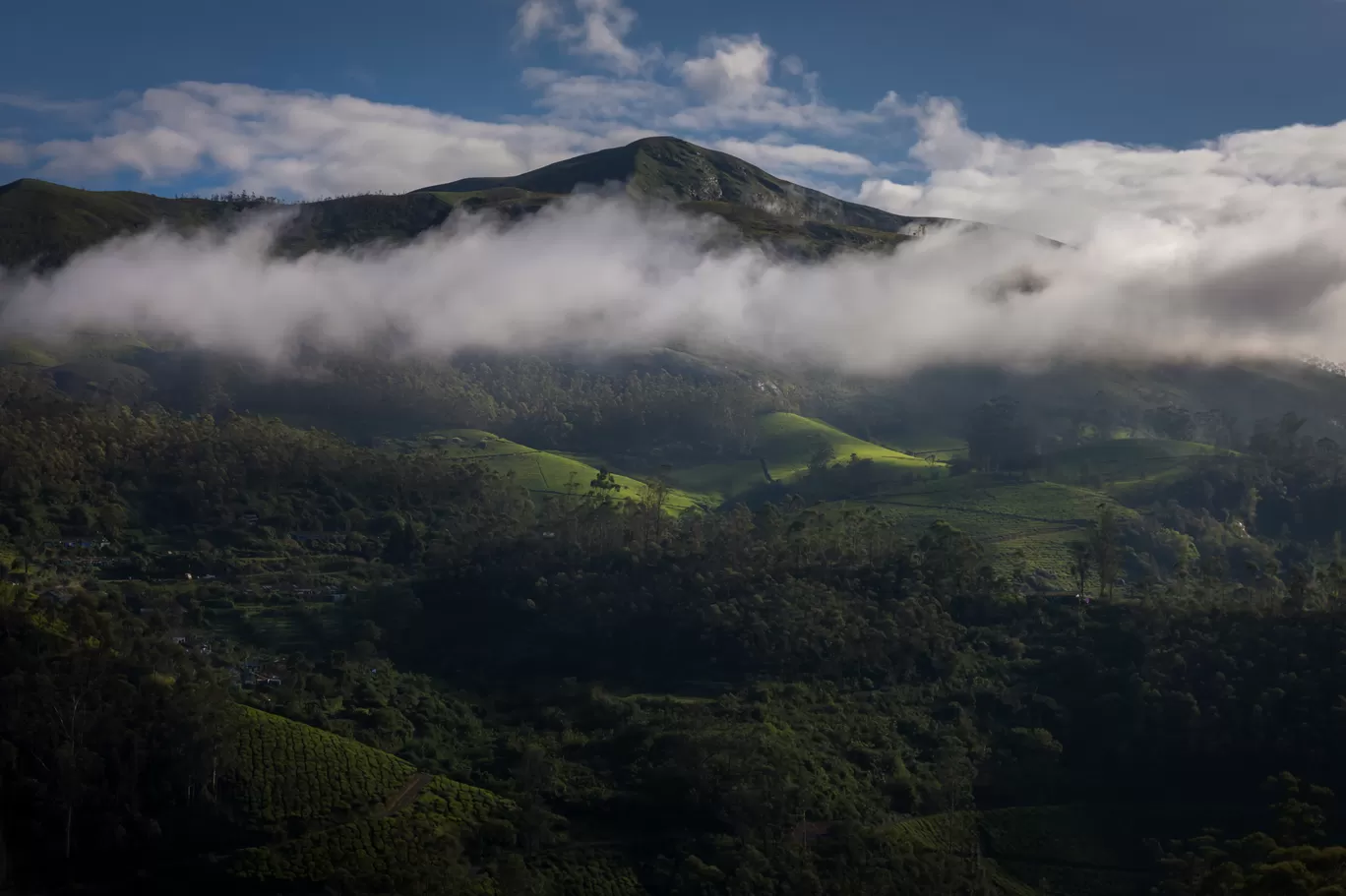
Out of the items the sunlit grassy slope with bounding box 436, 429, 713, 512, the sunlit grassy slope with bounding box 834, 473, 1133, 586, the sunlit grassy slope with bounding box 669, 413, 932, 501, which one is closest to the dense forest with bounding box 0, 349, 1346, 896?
the sunlit grassy slope with bounding box 834, 473, 1133, 586

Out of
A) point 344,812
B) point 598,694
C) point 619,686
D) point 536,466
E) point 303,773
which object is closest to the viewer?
point 344,812

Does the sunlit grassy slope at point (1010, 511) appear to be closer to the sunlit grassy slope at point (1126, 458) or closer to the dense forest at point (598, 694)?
the dense forest at point (598, 694)

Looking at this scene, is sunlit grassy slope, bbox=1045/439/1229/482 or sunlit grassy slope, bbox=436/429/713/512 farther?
sunlit grassy slope, bbox=1045/439/1229/482

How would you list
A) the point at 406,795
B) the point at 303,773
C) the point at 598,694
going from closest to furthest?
the point at 303,773
the point at 406,795
the point at 598,694

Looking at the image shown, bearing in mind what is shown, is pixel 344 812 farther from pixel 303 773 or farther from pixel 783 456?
pixel 783 456

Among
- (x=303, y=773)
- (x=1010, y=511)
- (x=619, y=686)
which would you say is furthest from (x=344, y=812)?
(x=1010, y=511)

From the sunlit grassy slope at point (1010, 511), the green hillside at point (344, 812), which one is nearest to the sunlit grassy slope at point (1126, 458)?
the sunlit grassy slope at point (1010, 511)

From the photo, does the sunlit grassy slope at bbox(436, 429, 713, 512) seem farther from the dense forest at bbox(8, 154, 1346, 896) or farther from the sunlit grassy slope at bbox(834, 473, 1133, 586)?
the sunlit grassy slope at bbox(834, 473, 1133, 586)
